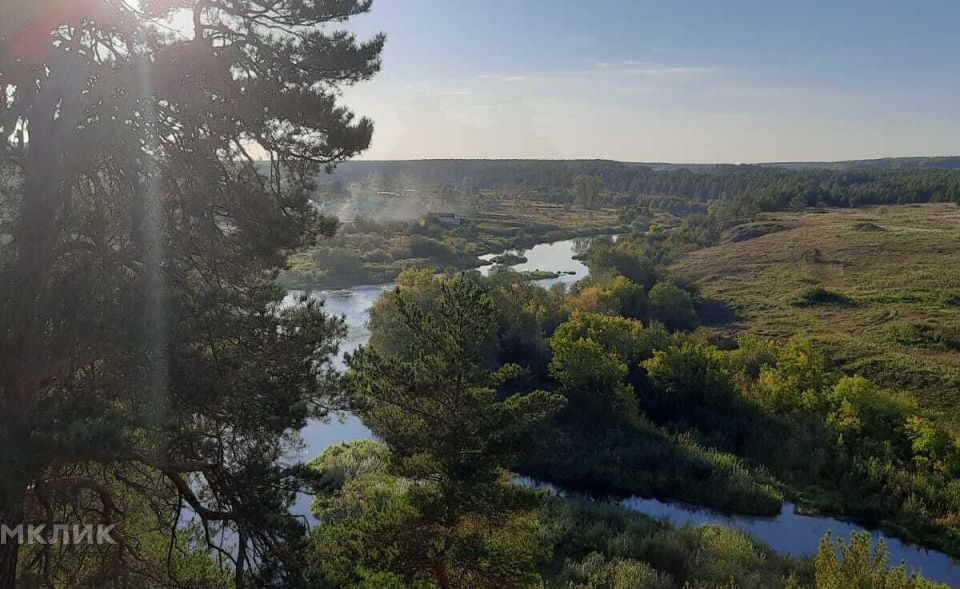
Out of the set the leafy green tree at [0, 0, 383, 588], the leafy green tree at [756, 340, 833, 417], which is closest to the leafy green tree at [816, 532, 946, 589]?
the leafy green tree at [0, 0, 383, 588]

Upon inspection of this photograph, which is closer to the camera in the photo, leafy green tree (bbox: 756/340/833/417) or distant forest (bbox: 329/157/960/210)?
leafy green tree (bbox: 756/340/833/417)

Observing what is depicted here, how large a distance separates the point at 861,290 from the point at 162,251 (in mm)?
47713

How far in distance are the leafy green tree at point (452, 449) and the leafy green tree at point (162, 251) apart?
57.6 inches

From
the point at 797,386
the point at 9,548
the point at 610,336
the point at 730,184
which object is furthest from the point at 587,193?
the point at 9,548

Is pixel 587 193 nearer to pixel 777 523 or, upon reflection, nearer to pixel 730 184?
pixel 730 184

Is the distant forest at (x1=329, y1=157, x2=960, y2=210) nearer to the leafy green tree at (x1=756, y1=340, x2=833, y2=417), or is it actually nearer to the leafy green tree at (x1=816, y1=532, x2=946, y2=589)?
the leafy green tree at (x1=756, y1=340, x2=833, y2=417)

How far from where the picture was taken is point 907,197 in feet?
318

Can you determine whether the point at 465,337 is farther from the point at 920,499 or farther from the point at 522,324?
the point at 522,324

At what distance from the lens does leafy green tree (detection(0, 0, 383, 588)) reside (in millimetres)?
6488

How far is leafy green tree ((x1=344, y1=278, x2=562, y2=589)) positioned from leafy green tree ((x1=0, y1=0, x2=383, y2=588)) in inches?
57.6

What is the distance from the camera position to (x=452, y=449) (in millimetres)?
9305

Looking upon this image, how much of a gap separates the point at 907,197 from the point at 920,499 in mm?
95995

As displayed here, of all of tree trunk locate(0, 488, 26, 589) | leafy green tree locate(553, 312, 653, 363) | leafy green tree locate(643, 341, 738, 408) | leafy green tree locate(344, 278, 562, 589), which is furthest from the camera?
leafy green tree locate(553, 312, 653, 363)

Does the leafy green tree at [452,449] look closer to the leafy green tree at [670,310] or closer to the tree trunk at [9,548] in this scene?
the tree trunk at [9,548]
